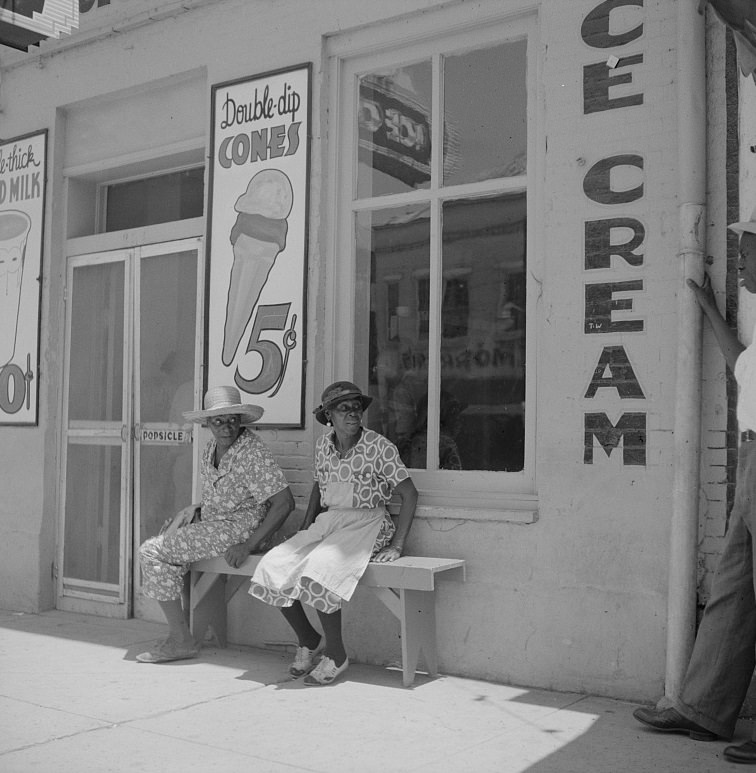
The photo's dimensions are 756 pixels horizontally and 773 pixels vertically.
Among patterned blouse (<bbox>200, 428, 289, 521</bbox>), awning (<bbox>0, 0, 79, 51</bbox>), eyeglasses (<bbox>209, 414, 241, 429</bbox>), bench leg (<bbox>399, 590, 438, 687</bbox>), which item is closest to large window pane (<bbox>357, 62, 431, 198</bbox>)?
eyeglasses (<bbox>209, 414, 241, 429</bbox>)

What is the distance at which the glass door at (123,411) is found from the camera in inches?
269

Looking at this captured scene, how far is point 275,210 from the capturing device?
243 inches

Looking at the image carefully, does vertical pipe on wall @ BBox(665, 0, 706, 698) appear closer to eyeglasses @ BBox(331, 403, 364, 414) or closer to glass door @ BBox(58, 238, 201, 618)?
eyeglasses @ BBox(331, 403, 364, 414)

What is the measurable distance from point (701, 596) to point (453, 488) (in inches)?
56.8

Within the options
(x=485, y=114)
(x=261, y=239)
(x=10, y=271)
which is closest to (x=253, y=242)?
(x=261, y=239)

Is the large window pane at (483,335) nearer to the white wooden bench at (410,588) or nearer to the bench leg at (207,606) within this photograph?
the white wooden bench at (410,588)

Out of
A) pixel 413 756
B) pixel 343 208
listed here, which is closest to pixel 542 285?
pixel 343 208

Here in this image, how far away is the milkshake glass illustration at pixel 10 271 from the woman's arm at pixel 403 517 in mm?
3628

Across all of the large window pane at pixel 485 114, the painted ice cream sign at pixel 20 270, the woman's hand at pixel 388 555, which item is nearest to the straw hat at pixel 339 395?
the woman's hand at pixel 388 555

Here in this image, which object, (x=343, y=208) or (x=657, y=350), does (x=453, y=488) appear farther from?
(x=343, y=208)

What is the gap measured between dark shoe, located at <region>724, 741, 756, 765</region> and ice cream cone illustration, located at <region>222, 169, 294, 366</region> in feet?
11.8

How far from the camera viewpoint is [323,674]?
5.10 meters

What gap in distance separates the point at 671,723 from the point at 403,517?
167cm

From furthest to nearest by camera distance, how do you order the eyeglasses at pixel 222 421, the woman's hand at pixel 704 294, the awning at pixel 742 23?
the eyeglasses at pixel 222 421 → the woman's hand at pixel 704 294 → the awning at pixel 742 23
